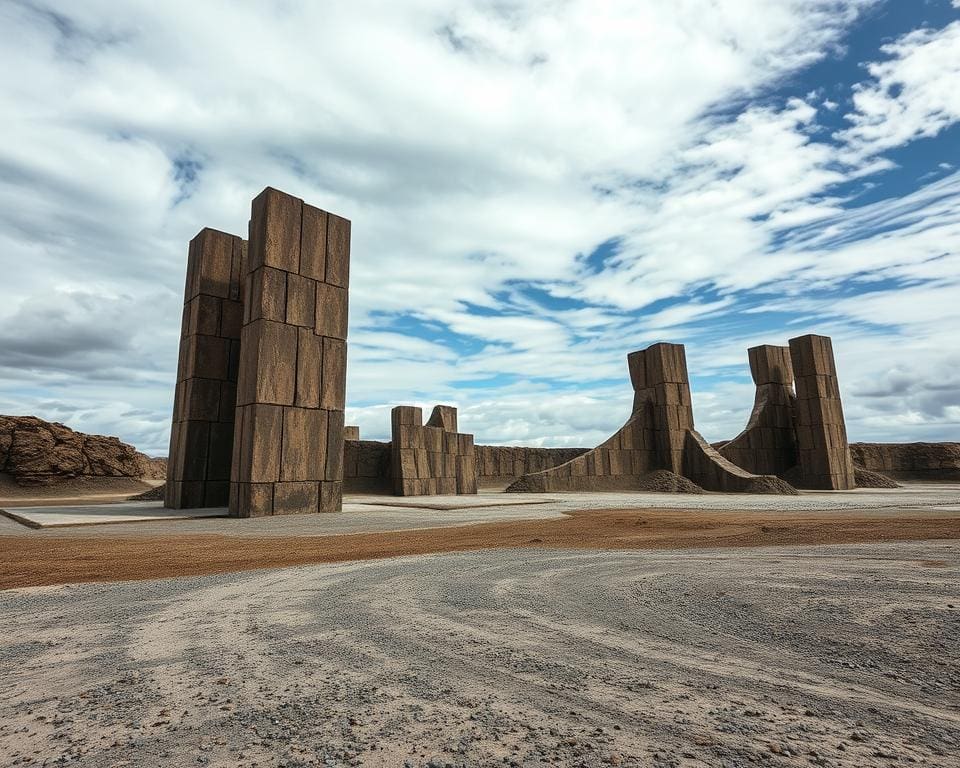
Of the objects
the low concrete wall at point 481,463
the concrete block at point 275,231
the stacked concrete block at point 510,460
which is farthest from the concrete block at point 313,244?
the stacked concrete block at point 510,460

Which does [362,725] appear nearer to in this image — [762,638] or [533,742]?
[533,742]

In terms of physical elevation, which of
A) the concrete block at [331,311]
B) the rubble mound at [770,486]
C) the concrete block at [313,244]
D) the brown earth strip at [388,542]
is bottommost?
the brown earth strip at [388,542]

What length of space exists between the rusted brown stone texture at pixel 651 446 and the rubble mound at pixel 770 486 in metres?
1.46

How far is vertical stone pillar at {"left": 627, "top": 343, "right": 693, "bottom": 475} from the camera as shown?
746 inches

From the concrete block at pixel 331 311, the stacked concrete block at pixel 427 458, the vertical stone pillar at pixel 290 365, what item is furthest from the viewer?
the stacked concrete block at pixel 427 458

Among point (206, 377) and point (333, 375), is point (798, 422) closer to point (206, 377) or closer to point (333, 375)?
point (333, 375)

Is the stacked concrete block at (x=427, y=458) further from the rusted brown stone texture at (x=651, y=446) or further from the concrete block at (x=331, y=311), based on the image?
the concrete block at (x=331, y=311)

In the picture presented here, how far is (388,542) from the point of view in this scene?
5.87 m

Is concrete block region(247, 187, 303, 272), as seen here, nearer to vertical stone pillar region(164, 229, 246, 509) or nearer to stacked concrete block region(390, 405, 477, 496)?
vertical stone pillar region(164, 229, 246, 509)

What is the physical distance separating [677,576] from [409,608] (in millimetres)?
1912

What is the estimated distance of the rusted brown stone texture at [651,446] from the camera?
1808 centimetres

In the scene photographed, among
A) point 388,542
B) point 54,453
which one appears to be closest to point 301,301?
point 388,542

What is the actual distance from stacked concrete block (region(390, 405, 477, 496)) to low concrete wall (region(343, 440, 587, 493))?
580mm

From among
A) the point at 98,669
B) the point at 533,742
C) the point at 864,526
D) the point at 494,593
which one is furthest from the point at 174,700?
the point at 864,526
